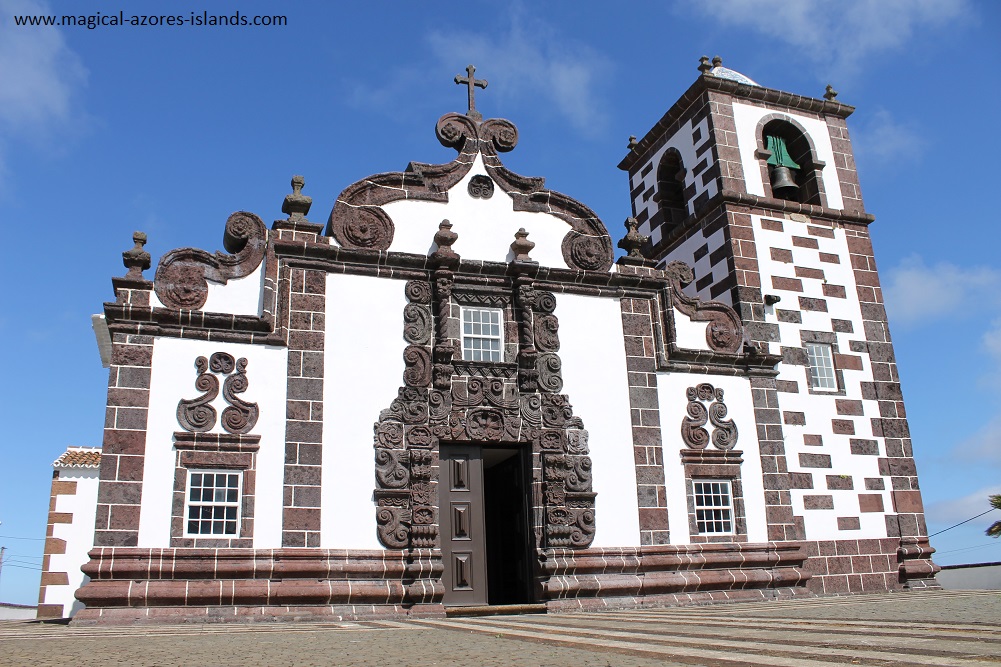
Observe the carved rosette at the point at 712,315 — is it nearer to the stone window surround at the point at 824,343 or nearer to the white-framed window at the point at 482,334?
the stone window surround at the point at 824,343

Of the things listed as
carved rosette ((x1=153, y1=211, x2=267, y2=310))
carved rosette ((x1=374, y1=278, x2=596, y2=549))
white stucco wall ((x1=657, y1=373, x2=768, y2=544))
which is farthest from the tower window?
carved rosette ((x1=153, y1=211, x2=267, y2=310))

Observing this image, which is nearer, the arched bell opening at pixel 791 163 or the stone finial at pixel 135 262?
the stone finial at pixel 135 262

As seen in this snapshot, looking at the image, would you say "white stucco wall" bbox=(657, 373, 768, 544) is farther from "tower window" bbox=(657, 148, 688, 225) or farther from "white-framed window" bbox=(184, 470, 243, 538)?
"white-framed window" bbox=(184, 470, 243, 538)

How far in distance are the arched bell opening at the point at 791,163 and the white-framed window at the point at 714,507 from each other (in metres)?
6.85

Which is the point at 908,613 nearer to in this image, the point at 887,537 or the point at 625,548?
the point at 625,548

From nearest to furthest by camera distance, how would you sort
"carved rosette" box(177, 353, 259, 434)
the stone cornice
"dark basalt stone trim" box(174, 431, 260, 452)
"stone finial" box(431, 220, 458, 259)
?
1. "dark basalt stone trim" box(174, 431, 260, 452)
2. "carved rosette" box(177, 353, 259, 434)
3. "stone finial" box(431, 220, 458, 259)
4. the stone cornice

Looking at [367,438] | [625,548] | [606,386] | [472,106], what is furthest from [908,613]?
[472,106]

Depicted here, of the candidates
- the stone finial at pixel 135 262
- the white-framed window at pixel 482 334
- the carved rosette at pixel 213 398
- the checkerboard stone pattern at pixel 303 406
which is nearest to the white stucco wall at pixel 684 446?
the white-framed window at pixel 482 334

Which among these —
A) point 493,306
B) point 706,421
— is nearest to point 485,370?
point 493,306

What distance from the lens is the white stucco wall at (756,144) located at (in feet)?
59.9

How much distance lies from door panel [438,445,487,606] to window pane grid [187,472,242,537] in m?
3.15

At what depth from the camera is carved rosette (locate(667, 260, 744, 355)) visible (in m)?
16.0

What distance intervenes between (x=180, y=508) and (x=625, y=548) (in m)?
6.99

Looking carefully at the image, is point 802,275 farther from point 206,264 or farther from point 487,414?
point 206,264
